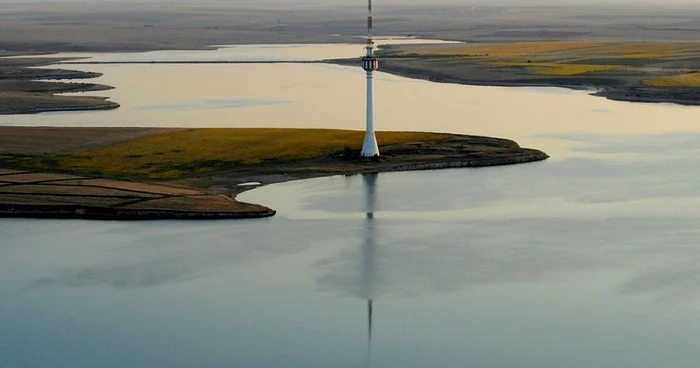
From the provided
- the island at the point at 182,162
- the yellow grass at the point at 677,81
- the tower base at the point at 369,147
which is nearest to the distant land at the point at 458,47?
the yellow grass at the point at 677,81

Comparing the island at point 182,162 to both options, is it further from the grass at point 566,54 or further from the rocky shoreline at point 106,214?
the grass at point 566,54

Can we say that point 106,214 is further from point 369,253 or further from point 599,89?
point 599,89

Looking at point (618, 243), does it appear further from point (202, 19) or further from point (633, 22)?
point (202, 19)

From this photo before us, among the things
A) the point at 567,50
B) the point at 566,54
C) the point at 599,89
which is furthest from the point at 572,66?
the point at 567,50

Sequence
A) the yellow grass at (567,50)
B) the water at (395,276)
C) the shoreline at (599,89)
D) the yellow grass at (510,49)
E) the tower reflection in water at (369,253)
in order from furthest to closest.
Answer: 1. the yellow grass at (510,49)
2. the yellow grass at (567,50)
3. the shoreline at (599,89)
4. the tower reflection in water at (369,253)
5. the water at (395,276)

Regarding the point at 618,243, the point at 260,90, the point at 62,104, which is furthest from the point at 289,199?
the point at 260,90

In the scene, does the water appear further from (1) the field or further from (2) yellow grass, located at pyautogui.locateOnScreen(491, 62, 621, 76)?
(2) yellow grass, located at pyautogui.locateOnScreen(491, 62, 621, 76)

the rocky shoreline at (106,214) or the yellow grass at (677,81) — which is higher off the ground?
the yellow grass at (677,81)
